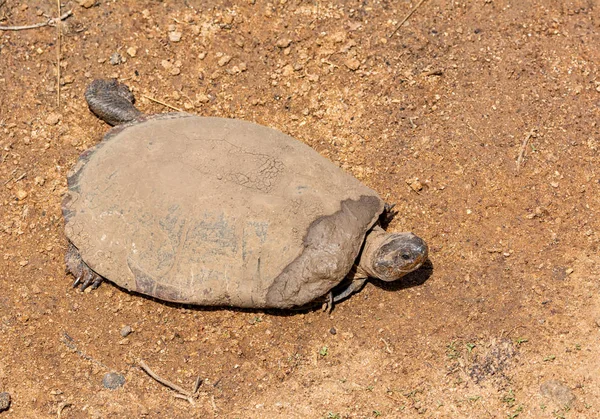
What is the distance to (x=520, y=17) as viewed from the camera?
6078 mm

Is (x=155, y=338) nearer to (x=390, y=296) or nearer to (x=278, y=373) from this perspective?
(x=278, y=373)

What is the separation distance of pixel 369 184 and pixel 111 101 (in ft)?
8.51

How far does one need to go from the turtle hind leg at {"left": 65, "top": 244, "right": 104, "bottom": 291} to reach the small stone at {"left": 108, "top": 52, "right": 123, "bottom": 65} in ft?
6.52

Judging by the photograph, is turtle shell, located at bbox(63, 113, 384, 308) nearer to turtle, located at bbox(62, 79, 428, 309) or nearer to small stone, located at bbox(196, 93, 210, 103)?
turtle, located at bbox(62, 79, 428, 309)

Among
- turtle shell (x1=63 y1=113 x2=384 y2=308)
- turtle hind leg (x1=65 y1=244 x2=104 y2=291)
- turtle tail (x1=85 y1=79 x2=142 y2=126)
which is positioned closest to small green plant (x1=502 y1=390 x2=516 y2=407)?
turtle shell (x1=63 y1=113 x2=384 y2=308)

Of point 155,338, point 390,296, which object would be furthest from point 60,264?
point 390,296

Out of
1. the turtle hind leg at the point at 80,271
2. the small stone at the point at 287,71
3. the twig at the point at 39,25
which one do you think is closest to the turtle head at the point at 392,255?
the small stone at the point at 287,71

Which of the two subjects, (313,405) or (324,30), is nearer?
(313,405)

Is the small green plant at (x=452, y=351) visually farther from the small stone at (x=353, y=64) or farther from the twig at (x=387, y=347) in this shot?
the small stone at (x=353, y=64)

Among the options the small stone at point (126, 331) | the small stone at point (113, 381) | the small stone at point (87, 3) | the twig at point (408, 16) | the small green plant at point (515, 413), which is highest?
the twig at point (408, 16)

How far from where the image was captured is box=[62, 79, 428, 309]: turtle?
446 cm

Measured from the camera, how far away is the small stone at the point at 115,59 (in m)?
5.93

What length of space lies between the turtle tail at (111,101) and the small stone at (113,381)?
7.53 ft

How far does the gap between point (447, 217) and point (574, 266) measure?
119 centimetres
